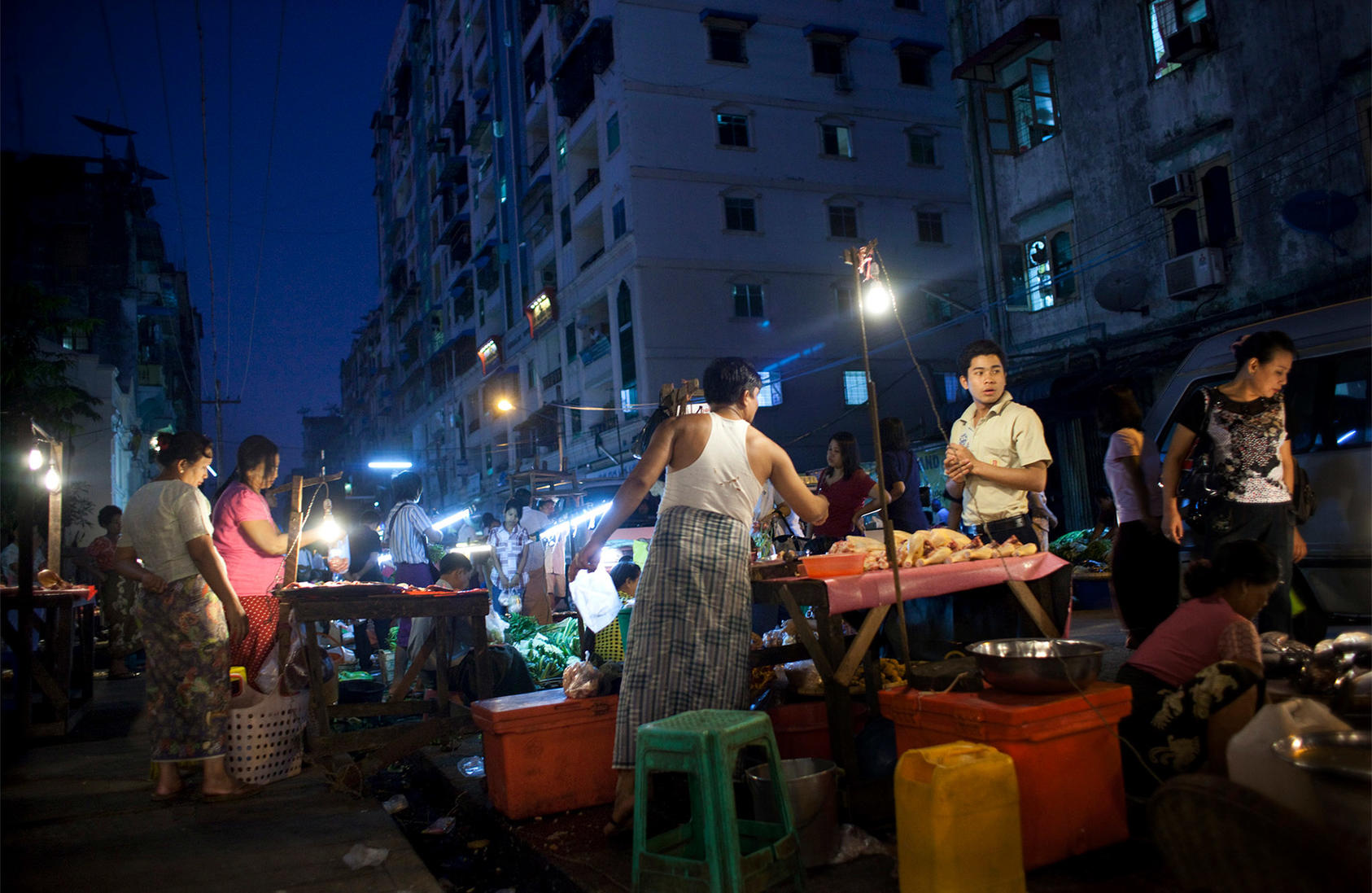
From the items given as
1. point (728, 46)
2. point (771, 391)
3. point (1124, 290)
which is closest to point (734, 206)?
point (728, 46)

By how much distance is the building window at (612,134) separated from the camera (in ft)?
90.1

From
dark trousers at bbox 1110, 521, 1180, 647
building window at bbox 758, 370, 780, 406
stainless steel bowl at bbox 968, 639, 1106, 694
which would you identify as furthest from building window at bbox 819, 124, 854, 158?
stainless steel bowl at bbox 968, 639, 1106, 694

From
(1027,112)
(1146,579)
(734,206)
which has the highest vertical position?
Result: (734,206)

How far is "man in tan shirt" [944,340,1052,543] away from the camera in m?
4.60

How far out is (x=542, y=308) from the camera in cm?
3269

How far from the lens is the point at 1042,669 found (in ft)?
10.5

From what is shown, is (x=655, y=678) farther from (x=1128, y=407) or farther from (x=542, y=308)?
(x=542, y=308)

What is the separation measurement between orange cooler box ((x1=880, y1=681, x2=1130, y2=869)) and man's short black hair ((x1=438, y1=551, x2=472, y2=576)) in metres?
5.29

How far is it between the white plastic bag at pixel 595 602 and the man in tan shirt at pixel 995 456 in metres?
4.11

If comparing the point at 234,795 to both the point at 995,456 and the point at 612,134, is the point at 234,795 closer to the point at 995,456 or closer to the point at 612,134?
the point at 995,456

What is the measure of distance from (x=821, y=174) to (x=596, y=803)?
26274mm

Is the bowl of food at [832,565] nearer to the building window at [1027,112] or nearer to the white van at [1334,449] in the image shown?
the white van at [1334,449]

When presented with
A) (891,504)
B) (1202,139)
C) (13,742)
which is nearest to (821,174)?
(1202,139)

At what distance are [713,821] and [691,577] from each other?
1193 mm
